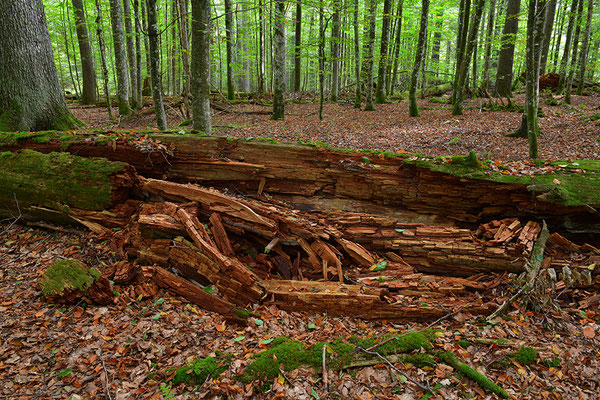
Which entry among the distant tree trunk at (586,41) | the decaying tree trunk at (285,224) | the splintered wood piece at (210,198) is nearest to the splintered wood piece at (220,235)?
the decaying tree trunk at (285,224)

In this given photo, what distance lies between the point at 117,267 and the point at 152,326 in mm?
1356

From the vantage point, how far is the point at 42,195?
5.54 metres

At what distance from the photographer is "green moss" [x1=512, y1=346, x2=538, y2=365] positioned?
10.5 ft

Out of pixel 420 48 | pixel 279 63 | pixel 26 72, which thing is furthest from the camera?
pixel 420 48

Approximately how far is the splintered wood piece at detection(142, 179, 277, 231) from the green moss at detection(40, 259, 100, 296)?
163 cm

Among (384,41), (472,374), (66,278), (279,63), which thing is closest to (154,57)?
(66,278)

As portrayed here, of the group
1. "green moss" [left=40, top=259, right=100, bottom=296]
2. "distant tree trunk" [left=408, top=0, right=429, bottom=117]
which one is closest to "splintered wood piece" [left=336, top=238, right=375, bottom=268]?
"green moss" [left=40, top=259, right=100, bottom=296]

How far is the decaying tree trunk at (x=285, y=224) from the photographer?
435cm

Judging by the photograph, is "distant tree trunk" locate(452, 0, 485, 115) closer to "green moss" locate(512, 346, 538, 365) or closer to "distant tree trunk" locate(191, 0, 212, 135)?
"distant tree trunk" locate(191, 0, 212, 135)

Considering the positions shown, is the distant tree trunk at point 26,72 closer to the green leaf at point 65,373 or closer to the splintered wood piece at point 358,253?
the green leaf at point 65,373

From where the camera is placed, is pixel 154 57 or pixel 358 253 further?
pixel 154 57

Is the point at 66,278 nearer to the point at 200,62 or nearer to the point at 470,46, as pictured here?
the point at 200,62

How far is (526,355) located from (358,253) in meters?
2.28

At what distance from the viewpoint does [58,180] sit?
5508 mm
